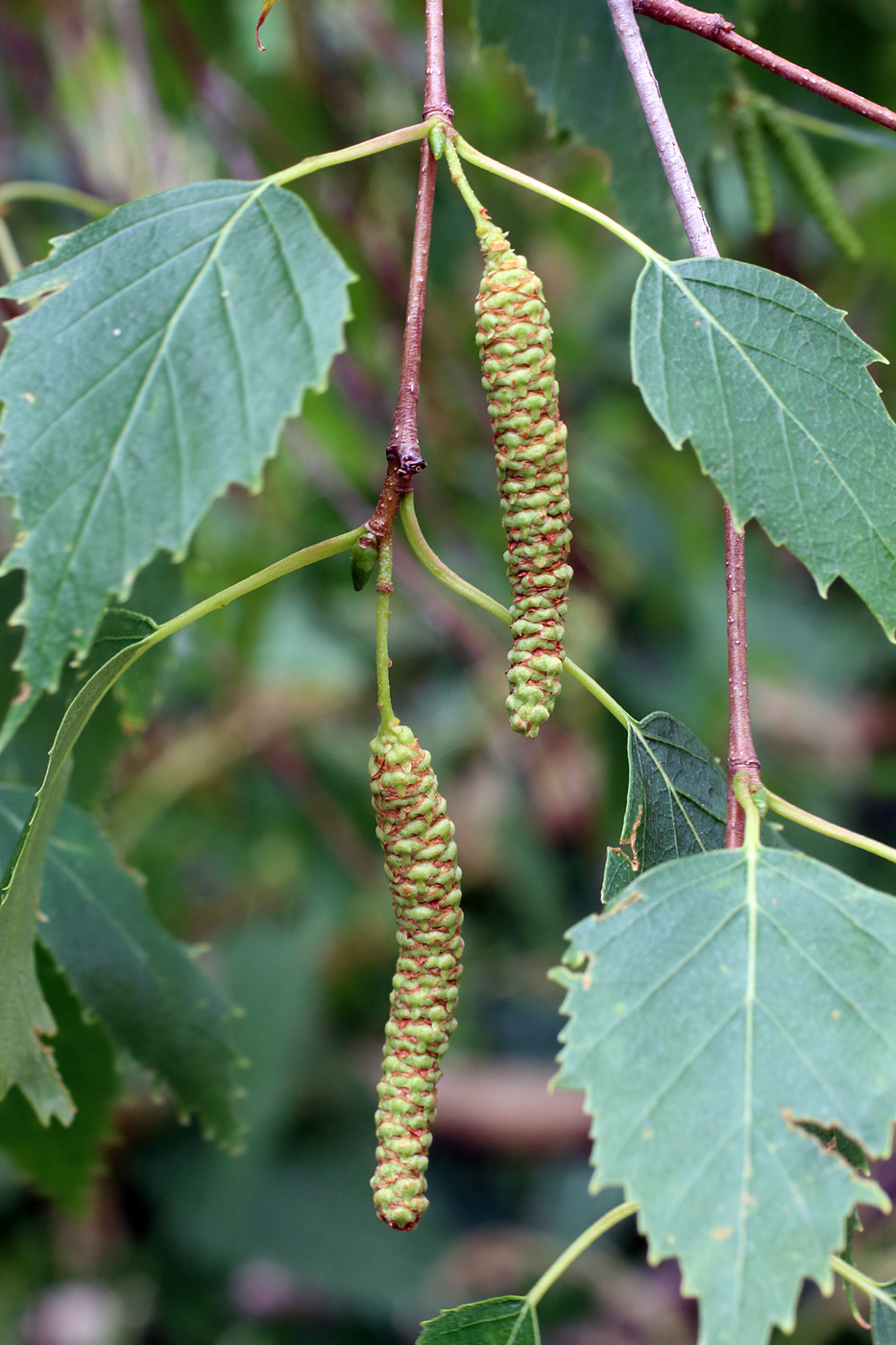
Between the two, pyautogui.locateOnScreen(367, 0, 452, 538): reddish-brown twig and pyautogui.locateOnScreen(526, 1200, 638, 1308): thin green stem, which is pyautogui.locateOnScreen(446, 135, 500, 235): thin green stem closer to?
pyautogui.locateOnScreen(367, 0, 452, 538): reddish-brown twig

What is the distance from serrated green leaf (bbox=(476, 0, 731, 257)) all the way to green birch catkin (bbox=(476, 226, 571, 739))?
42 centimetres

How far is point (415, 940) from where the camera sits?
65cm

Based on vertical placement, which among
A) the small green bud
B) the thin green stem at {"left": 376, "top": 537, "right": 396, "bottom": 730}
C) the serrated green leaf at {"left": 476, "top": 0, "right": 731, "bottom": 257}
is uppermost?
the serrated green leaf at {"left": 476, "top": 0, "right": 731, "bottom": 257}

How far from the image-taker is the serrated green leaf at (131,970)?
90 cm

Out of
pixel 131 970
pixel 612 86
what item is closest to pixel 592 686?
pixel 131 970

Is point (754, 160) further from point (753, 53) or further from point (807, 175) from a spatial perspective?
point (753, 53)

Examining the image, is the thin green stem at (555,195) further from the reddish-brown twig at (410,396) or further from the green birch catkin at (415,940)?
the green birch catkin at (415,940)

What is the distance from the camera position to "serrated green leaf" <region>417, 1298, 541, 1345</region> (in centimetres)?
66

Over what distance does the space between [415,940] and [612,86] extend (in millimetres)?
731

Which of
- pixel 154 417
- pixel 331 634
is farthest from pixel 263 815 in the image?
pixel 154 417

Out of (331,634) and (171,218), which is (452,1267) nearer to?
(331,634)

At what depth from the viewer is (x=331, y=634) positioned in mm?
2371

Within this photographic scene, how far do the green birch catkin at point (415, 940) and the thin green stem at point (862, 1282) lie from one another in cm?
20

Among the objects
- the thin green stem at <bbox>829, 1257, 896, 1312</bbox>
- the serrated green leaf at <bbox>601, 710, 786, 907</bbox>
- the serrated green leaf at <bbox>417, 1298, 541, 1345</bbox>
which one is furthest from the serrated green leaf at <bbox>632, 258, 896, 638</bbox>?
the serrated green leaf at <bbox>417, 1298, 541, 1345</bbox>
